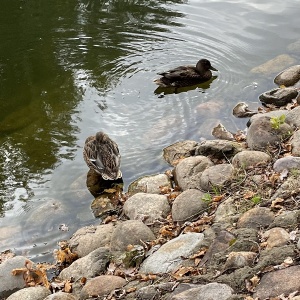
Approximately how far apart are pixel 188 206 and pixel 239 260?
216cm

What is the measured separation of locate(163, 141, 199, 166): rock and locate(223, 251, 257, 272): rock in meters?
4.14

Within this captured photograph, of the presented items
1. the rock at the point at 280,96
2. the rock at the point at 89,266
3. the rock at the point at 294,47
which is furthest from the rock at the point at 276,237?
the rock at the point at 294,47

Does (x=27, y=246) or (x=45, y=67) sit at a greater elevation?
(x=45, y=67)

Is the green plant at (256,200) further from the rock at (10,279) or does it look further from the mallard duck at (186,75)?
Result: the mallard duck at (186,75)

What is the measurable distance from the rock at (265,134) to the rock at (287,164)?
114cm

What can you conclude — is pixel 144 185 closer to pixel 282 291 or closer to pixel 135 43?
pixel 282 291

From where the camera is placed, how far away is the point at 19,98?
11492 mm

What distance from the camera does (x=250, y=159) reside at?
740 cm

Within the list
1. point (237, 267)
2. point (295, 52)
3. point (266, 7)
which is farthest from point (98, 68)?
point (237, 267)

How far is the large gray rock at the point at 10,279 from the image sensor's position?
6.48 m

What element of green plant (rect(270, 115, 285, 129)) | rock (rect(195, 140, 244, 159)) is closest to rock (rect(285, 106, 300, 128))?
green plant (rect(270, 115, 285, 129))

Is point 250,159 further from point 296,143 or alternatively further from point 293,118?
point 293,118

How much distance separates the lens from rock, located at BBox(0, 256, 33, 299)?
6477 mm

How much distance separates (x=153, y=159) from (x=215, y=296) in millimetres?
5052
